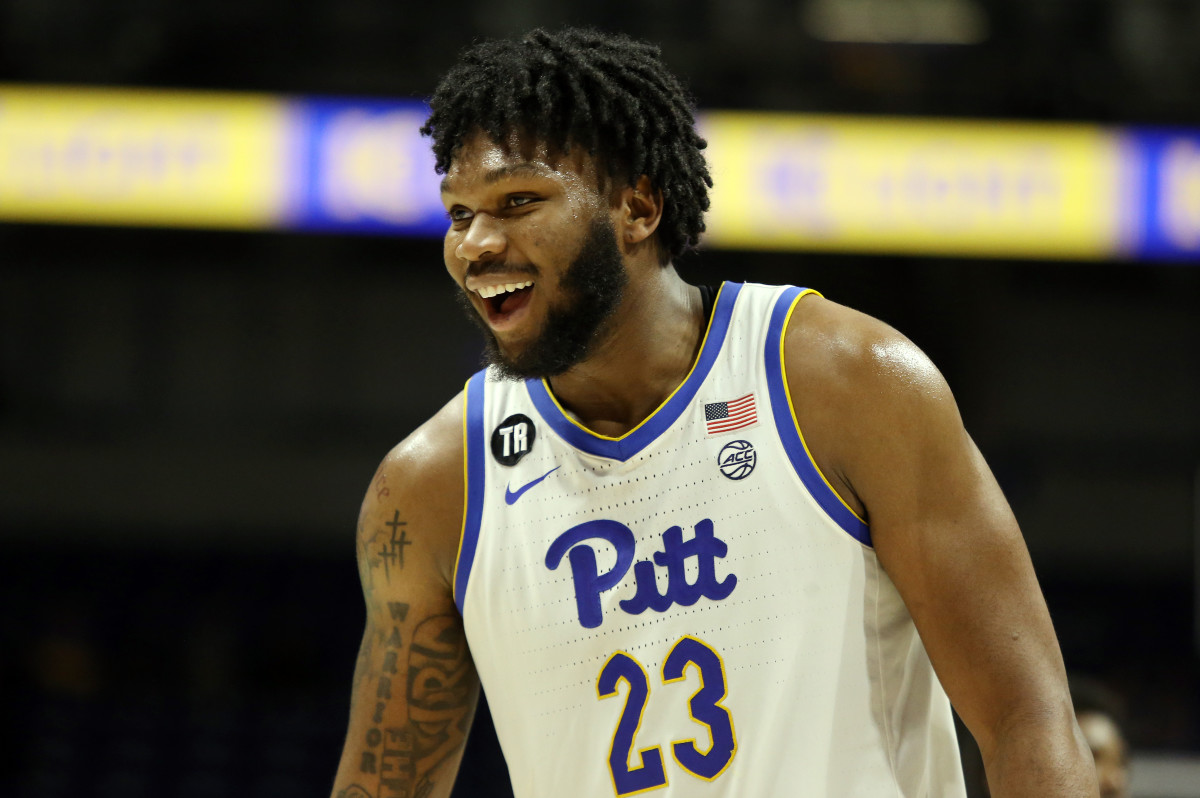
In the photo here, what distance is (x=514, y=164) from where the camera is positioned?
1.96 meters

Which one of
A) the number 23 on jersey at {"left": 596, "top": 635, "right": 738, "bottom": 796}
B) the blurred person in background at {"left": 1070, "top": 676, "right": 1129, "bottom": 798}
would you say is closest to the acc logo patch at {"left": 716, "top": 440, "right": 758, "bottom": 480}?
the number 23 on jersey at {"left": 596, "top": 635, "right": 738, "bottom": 796}

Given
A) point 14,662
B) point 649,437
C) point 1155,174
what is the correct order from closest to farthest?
point 649,437 → point 1155,174 → point 14,662

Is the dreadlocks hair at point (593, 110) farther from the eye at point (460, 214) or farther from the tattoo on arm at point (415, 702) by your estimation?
the tattoo on arm at point (415, 702)

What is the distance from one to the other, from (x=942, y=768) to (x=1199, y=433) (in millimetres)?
8551

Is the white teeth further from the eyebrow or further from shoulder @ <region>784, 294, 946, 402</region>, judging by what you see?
shoulder @ <region>784, 294, 946, 402</region>

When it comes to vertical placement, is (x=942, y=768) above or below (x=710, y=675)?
below

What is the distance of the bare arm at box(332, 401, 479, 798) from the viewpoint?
2.15 m

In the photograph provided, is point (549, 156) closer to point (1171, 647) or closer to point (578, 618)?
point (578, 618)

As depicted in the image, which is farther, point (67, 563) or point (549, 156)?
point (67, 563)

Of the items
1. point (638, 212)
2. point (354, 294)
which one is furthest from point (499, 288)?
point (354, 294)

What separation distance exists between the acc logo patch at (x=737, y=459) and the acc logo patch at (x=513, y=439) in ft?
1.13

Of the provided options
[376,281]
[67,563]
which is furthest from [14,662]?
[376,281]

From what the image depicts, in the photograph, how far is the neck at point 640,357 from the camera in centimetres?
208

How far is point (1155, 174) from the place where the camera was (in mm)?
6906
